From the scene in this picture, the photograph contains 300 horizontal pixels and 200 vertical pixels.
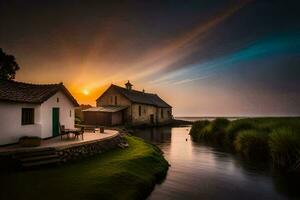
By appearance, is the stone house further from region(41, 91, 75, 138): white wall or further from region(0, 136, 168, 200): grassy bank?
region(0, 136, 168, 200): grassy bank

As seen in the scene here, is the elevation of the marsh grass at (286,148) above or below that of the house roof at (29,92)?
below

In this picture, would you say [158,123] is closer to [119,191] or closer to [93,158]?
[93,158]

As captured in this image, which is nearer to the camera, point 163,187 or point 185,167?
point 163,187

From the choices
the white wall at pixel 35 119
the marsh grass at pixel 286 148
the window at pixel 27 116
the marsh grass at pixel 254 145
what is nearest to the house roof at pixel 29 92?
the white wall at pixel 35 119

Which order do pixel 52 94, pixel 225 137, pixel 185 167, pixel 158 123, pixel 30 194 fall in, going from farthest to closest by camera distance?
pixel 158 123, pixel 225 137, pixel 52 94, pixel 185 167, pixel 30 194

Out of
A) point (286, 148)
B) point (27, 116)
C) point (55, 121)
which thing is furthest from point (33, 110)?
point (286, 148)

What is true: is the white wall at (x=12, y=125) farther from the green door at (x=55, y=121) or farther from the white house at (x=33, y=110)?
the green door at (x=55, y=121)

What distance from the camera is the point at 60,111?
20641 mm

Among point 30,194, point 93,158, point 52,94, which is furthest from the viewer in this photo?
point 52,94

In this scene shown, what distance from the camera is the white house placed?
14.6 meters

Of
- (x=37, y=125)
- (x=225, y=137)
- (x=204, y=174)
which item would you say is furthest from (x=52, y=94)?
(x=225, y=137)

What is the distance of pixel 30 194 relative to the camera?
8.52 metres

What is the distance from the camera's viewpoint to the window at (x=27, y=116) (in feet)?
53.0

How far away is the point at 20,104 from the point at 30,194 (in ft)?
29.3
